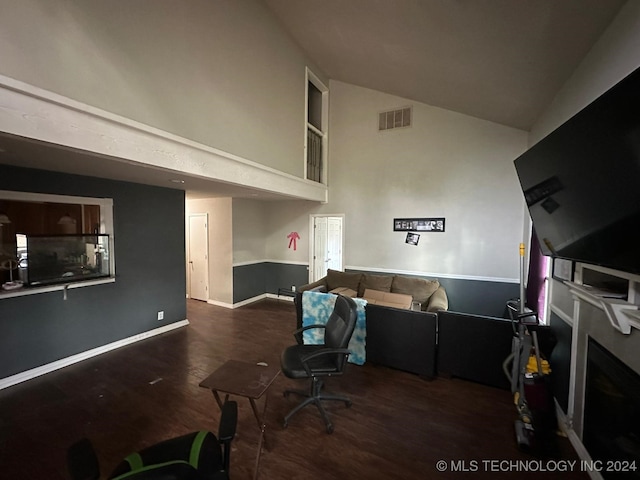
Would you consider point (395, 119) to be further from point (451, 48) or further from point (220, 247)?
point (220, 247)

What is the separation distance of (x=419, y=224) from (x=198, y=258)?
4.69 m

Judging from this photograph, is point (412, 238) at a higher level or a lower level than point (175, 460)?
higher

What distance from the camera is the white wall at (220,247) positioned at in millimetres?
5676

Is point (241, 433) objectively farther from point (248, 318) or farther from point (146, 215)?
point (146, 215)

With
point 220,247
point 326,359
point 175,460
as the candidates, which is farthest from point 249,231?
point 175,460

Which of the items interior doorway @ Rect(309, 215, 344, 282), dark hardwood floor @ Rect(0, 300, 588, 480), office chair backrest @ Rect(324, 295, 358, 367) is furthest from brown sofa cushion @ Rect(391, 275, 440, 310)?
office chair backrest @ Rect(324, 295, 358, 367)

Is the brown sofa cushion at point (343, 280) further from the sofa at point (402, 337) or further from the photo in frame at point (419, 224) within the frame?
the sofa at point (402, 337)

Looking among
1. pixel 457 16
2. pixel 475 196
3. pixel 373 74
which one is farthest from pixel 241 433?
pixel 373 74

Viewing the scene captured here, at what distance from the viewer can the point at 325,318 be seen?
3494 mm

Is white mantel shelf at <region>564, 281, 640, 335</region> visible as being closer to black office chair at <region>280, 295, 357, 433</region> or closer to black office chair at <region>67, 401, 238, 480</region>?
black office chair at <region>280, 295, 357, 433</region>

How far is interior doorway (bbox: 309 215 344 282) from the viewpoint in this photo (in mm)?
6109

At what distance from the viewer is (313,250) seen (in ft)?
20.1

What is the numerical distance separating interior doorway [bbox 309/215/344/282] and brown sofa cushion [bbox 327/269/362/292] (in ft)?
2.27

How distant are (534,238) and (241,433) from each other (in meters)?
4.08
